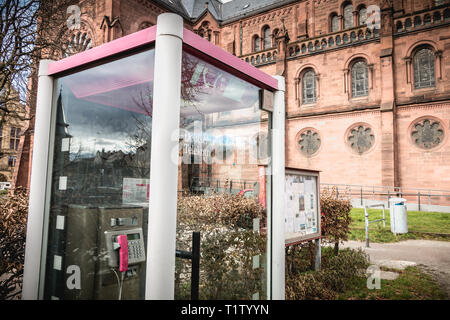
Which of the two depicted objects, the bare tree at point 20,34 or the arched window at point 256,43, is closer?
the bare tree at point 20,34

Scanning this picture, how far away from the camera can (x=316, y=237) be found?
5105 millimetres

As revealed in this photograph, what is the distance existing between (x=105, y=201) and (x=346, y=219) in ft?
17.0

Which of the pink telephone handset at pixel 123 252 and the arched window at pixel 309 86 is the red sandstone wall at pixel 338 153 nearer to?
the arched window at pixel 309 86

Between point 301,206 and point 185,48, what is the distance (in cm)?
337

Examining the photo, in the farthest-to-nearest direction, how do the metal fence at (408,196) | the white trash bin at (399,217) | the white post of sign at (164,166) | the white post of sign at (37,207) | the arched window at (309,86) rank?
the arched window at (309,86)
the metal fence at (408,196)
the white trash bin at (399,217)
the white post of sign at (37,207)
the white post of sign at (164,166)

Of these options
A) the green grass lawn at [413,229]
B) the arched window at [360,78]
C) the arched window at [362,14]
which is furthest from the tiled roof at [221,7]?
the green grass lawn at [413,229]

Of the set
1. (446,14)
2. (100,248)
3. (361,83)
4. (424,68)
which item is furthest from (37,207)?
(446,14)

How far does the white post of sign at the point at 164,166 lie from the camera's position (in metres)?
1.94

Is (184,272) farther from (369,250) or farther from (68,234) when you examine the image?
(369,250)

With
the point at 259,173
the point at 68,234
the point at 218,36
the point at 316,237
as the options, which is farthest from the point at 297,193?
the point at 218,36

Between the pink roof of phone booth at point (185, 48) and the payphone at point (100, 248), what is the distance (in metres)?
1.32

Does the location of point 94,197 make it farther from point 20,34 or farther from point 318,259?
point 20,34

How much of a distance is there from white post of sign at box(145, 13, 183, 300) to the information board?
266 centimetres

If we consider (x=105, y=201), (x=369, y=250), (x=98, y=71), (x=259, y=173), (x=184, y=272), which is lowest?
(x=369, y=250)
